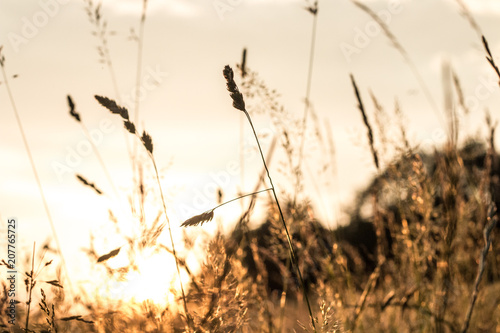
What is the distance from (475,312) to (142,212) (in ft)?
6.14

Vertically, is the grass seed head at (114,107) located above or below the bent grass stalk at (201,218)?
above

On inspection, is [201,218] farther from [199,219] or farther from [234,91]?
[234,91]

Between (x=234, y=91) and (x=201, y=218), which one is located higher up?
(x=234, y=91)

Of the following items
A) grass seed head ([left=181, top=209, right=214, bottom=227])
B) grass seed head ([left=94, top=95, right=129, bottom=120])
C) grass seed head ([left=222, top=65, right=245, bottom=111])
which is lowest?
grass seed head ([left=181, top=209, right=214, bottom=227])

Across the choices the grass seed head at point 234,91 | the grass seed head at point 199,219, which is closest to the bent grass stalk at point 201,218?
the grass seed head at point 199,219

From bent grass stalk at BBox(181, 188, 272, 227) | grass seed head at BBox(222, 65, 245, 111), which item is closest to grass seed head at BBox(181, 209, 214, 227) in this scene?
bent grass stalk at BBox(181, 188, 272, 227)

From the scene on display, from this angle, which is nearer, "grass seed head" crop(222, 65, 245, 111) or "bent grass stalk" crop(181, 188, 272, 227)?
"bent grass stalk" crop(181, 188, 272, 227)

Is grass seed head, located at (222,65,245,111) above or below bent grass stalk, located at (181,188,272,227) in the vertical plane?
above

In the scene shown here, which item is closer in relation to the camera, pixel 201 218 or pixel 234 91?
pixel 201 218

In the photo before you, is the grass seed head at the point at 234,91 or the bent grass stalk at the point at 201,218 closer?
the bent grass stalk at the point at 201,218

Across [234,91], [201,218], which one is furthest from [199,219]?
[234,91]

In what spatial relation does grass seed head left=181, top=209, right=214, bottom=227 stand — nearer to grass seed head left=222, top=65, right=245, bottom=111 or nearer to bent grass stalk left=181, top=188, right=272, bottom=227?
bent grass stalk left=181, top=188, right=272, bottom=227

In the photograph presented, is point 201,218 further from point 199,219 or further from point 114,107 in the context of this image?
point 114,107

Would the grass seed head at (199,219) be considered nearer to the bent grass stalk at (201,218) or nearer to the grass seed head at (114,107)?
the bent grass stalk at (201,218)
